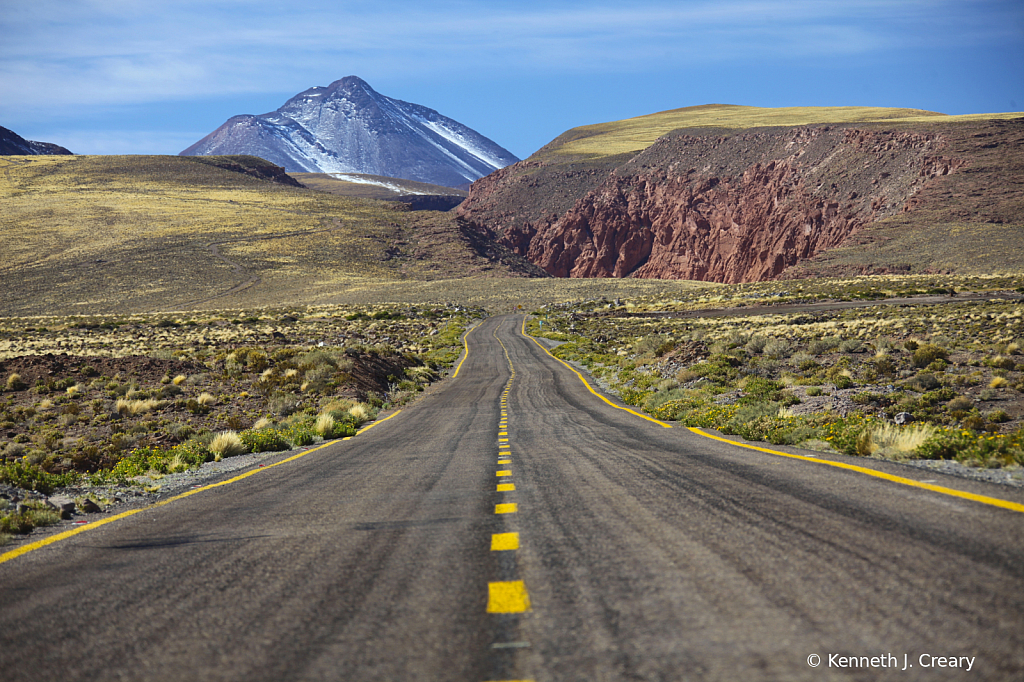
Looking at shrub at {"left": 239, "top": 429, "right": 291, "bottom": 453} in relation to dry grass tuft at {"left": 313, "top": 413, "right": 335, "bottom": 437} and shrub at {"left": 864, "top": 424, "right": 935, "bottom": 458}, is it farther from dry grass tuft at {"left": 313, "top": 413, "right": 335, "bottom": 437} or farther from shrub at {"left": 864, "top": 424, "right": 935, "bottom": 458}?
shrub at {"left": 864, "top": 424, "right": 935, "bottom": 458}

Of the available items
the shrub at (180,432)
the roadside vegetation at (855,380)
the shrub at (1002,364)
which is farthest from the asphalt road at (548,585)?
the shrub at (1002,364)

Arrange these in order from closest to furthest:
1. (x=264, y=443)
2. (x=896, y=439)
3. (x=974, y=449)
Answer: (x=974, y=449) < (x=896, y=439) < (x=264, y=443)

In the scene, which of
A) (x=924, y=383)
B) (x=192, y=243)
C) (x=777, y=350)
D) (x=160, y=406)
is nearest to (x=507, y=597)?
(x=924, y=383)

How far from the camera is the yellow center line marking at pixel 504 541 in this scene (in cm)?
492

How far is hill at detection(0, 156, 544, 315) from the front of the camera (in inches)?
3472

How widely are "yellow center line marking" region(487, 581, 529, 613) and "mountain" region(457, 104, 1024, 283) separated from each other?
89.5 meters

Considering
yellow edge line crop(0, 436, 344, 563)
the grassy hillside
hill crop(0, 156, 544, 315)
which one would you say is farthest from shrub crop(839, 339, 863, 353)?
the grassy hillside

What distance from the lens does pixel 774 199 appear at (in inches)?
4213

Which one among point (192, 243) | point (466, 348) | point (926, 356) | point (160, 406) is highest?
point (192, 243)

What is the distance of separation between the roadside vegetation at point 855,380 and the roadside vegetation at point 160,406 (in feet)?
31.3

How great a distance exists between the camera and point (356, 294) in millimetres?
87875

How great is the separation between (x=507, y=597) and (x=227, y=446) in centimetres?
1111

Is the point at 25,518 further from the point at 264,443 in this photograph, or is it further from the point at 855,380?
the point at 855,380

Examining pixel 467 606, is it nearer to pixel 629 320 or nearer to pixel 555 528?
pixel 555 528
